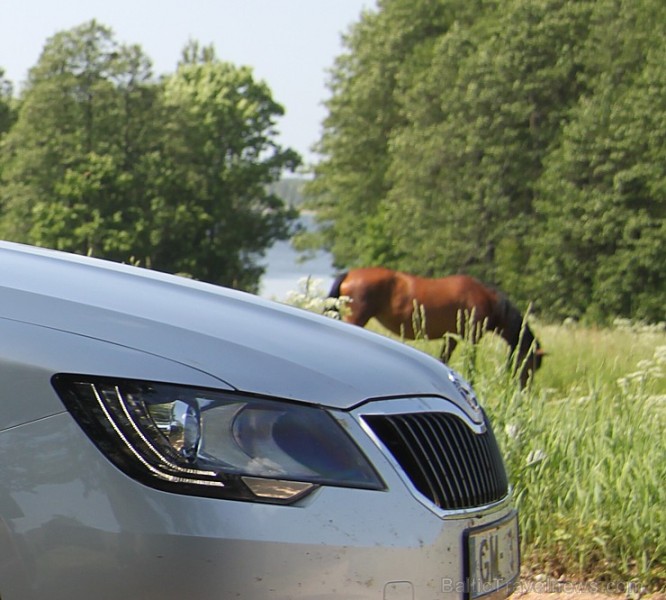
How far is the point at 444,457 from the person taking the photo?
2490 millimetres

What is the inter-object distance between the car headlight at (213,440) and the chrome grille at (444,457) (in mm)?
115

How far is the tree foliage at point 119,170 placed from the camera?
56.6 metres

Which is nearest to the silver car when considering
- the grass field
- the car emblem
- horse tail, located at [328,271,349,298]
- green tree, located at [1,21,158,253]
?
the car emblem

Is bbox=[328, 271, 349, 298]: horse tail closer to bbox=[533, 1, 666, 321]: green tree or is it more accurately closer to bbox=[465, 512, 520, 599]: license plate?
bbox=[465, 512, 520, 599]: license plate

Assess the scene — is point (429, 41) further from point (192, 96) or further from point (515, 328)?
point (515, 328)

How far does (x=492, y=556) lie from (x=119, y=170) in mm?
57227

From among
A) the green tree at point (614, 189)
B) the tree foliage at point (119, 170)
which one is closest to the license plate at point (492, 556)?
the green tree at point (614, 189)

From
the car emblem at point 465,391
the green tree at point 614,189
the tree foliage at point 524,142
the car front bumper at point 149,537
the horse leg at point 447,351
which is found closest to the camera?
the car front bumper at point 149,537

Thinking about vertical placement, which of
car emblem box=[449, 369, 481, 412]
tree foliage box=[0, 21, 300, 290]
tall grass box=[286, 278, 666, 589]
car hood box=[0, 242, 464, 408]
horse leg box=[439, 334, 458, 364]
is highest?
tree foliage box=[0, 21, 300, 290]

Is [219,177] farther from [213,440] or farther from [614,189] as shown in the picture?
[213,440]

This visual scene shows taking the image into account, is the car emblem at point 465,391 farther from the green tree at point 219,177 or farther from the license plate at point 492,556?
the green tree at point 219,177

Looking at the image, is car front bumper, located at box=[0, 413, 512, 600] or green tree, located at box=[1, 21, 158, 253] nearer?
car front bumper, located at box=[0, 413, 512, 600]

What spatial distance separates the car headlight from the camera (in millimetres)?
2182

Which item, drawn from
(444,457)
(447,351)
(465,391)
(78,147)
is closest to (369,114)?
(78,147)
